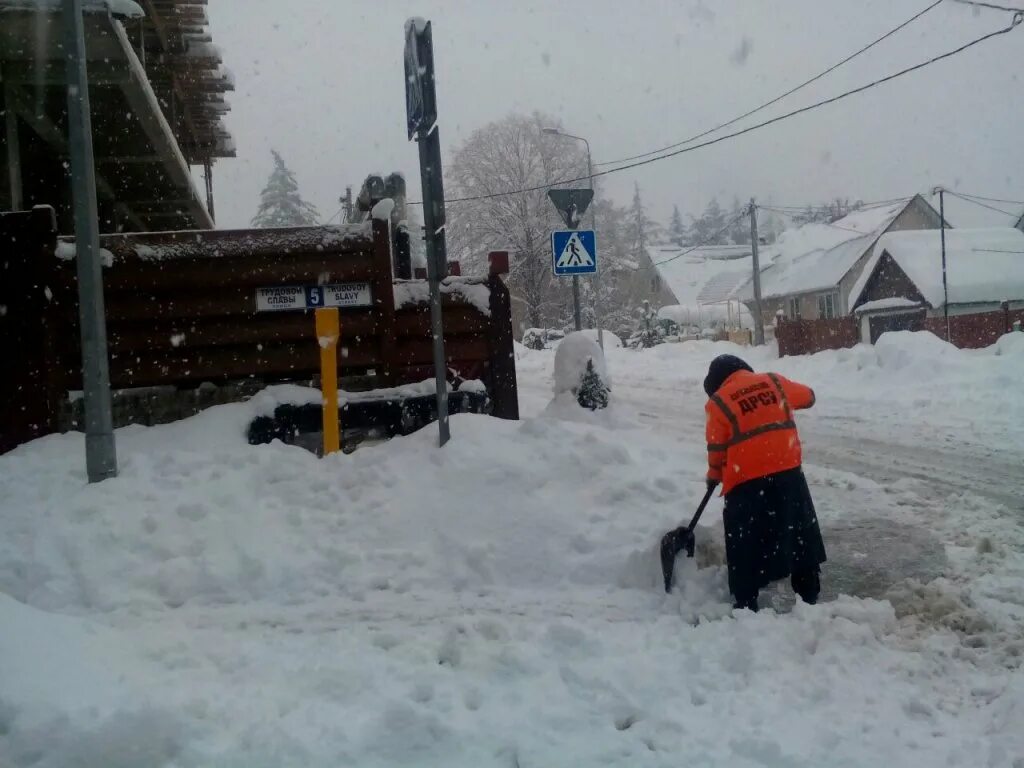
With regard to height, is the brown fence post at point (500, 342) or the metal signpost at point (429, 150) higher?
the metal signpost at point (429, 150)

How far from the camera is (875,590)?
191 inches

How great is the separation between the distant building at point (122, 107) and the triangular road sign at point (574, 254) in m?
5.69

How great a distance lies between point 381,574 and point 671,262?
67.2 metres

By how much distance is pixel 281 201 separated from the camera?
6844 centimetres

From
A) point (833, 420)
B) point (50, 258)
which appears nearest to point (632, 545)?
point (50, 258)

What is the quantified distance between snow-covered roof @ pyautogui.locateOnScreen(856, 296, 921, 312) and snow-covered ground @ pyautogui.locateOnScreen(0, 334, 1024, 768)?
32216 mm

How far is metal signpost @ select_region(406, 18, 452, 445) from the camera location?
6.24m

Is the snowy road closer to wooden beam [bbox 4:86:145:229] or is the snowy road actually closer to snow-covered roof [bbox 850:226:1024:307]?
wooden beam [bbox 4:86:145:229]

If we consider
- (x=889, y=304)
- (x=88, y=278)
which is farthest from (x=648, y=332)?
(x=88, y=278)

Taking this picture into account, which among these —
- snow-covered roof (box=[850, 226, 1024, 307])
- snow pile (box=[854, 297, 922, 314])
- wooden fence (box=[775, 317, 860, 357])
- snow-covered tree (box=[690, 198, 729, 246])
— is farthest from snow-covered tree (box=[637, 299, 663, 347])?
snow-covered tree (box=[690, 198, 729, 246])

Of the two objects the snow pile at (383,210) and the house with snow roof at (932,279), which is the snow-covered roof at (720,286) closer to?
the house with snow roof at (932,279)

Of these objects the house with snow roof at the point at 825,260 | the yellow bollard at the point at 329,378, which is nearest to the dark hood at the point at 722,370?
the yellow bollard at the point at 329,378

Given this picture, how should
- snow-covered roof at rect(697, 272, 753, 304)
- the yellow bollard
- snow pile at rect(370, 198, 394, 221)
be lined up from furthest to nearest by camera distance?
snow-covered roof at rect(697, 272, 753, 304) < snow pile at rect(370, 198, 394, 221) < the yellow bollard

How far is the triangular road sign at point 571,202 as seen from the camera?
11.0 m
